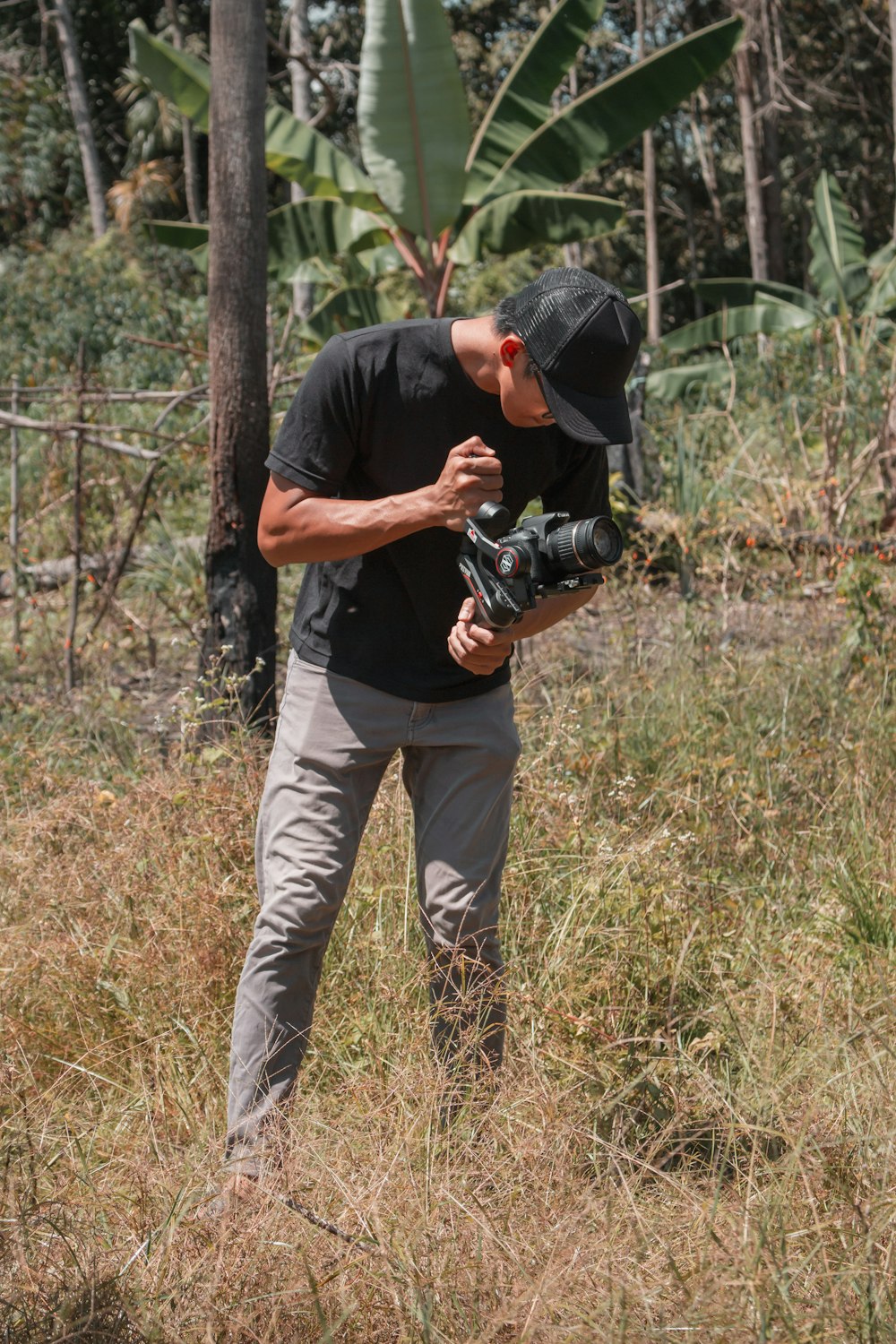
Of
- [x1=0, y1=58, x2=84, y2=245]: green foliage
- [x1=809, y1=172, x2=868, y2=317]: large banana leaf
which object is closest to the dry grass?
[x1=809, y1=172, x2=868, y2=317]: large banana leaf

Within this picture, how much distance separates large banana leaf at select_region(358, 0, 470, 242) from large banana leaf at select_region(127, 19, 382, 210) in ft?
2.59

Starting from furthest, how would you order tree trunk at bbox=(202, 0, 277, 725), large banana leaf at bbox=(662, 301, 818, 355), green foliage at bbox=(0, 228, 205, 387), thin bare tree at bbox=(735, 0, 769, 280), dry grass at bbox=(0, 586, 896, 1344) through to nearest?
1. thin bare tree at bbox=(735, 0, 769, 280)
2. green foliage at bbox=(0, 228, 205, 387)
3. large banana leaf at bbox=(662, 301, 818, 355)
4. tree trunk at bbox=(202, 0, 277, 725)
5. dry grass at bbox=(0, 586, 896, 1344)

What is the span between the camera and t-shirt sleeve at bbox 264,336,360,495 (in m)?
2.58

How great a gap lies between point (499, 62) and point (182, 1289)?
2452 cm

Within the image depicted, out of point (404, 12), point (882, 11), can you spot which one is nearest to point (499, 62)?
point (882, 11)

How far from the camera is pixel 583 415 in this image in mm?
2439

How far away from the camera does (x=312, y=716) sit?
271 centimetres

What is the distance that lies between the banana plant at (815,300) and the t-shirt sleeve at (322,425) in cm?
887

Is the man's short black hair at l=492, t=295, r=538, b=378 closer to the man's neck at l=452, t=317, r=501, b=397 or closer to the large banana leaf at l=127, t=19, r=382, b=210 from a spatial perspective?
the man's neck at l=452, t=317, r=501, b=397

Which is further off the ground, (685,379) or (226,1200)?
(685,379)

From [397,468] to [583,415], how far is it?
44cm

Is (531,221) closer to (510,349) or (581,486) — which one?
(581,486)

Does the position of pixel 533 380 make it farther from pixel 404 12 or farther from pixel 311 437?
pixel 404 12

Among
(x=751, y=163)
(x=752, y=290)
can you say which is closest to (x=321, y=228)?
(x=752, y=290)
